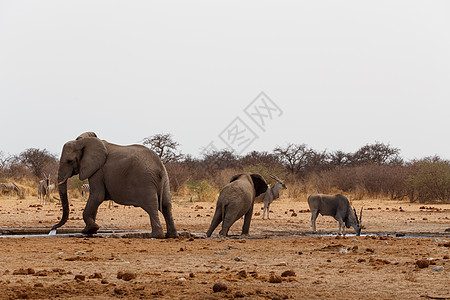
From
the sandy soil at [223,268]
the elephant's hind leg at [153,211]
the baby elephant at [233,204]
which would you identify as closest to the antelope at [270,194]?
the baby elephant at [233,204]

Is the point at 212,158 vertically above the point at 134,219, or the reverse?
the point at 212,158

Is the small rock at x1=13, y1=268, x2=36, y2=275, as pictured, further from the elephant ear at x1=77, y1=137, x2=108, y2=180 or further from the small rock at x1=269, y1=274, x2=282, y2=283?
the elephant ear at x1=77, y1=137, x2=108, y2=180

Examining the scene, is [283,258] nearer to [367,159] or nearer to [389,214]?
[389,214]

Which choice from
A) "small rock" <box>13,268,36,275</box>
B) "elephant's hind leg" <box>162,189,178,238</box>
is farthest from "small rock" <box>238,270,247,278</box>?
"elephant's hind leg" <box>162,189,178,238</box>

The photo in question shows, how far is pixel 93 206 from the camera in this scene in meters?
13.5

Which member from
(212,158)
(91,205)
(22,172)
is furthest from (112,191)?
(212,158)

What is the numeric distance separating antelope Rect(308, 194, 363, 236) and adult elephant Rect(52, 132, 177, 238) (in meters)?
5.21

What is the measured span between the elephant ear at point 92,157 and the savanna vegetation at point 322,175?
16.8 meters

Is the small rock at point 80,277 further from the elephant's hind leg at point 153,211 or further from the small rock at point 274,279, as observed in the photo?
the elephant's hind leg at point 153,211

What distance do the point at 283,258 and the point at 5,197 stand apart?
2822 cm

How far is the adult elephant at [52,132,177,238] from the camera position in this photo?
13.3 meters

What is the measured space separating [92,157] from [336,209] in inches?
291

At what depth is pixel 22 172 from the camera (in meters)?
49.9

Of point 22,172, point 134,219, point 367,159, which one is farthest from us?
point 367,159
